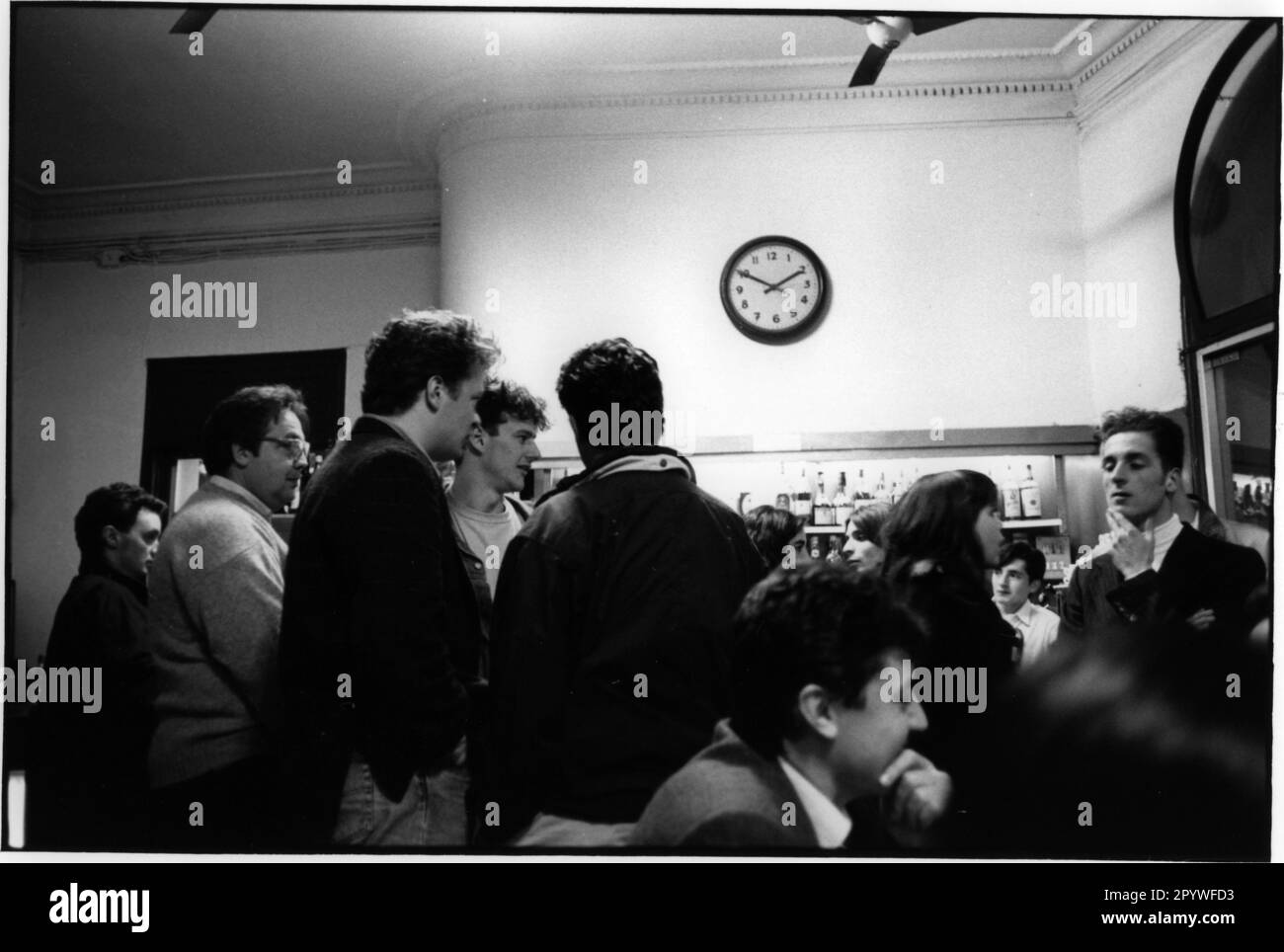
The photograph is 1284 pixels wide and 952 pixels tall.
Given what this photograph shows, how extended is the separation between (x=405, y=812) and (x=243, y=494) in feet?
2.95

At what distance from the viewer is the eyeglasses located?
2.94 meters

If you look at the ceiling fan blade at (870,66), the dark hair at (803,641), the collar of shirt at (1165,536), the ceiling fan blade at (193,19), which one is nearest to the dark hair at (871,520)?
the dark hair at (803,641)

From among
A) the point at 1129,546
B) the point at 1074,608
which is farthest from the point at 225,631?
the point at 1129,546

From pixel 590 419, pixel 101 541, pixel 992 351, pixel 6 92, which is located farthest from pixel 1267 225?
pixel 6 92

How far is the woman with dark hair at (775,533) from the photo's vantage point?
295 cm

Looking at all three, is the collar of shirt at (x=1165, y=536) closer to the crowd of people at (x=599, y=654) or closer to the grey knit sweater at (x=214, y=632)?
the crowd of people at (x=599, y=654)

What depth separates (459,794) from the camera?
2855mm

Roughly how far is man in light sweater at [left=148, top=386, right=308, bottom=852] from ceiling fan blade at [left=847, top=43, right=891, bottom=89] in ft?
5.62

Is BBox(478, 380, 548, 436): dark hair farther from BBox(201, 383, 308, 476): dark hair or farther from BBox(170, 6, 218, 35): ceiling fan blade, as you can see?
BBox(170, 6, 218, 35): ceiling fan blade

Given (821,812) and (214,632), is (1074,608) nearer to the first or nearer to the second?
(821,812)

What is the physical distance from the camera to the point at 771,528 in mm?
2967
